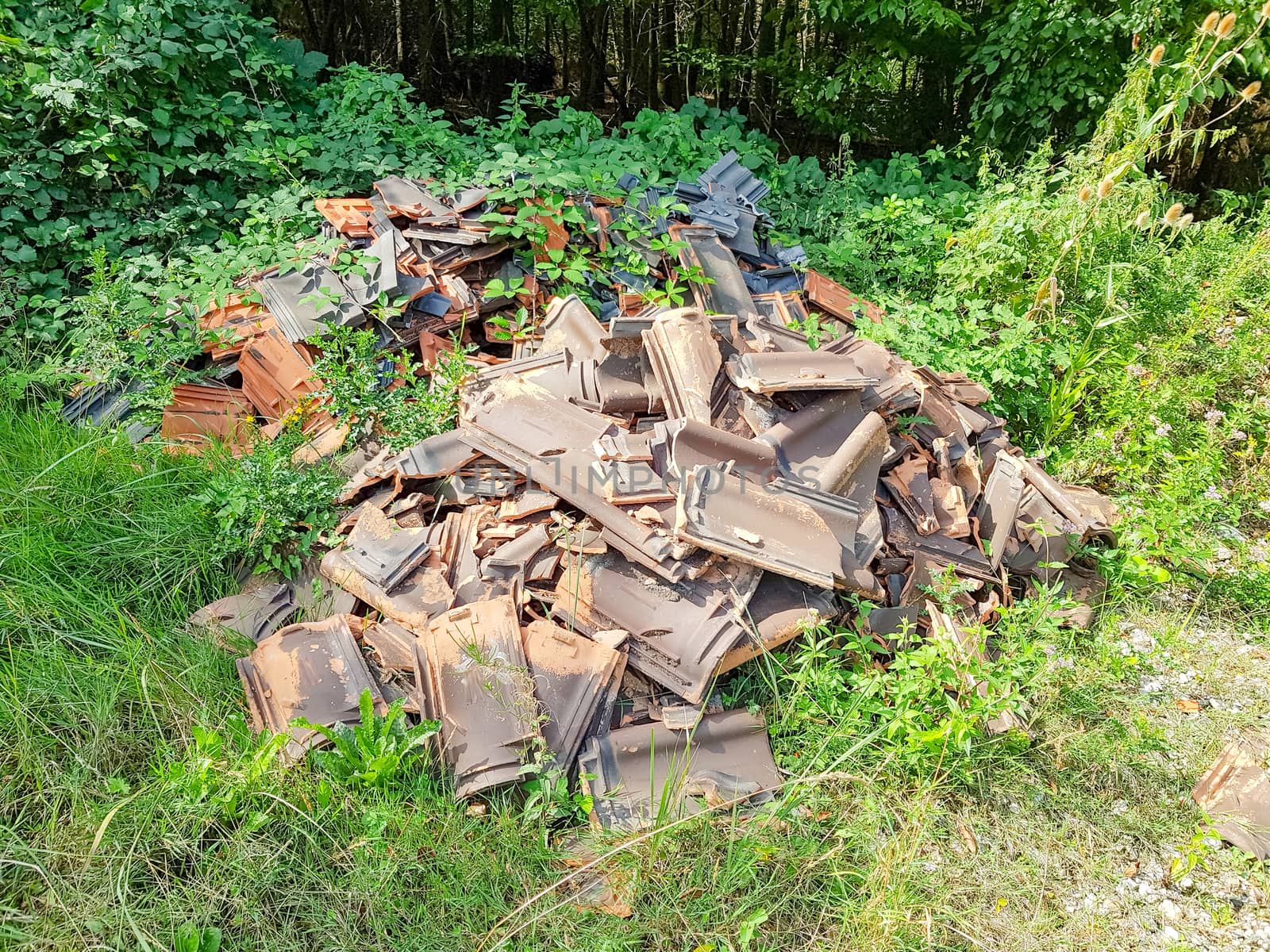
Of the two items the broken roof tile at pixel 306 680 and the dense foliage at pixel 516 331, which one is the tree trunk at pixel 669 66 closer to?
the dense foliage at pixel 516 331

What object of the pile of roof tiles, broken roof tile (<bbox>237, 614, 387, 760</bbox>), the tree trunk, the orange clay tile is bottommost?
broken roof tile (<bbox>237, 614, 387, 760</bbox>)

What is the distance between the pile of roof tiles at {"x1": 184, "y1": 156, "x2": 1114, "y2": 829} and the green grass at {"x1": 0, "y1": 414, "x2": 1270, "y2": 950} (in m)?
0.22

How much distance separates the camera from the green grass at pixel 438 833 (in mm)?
2477

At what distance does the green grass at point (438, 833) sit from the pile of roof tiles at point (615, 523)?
22cm

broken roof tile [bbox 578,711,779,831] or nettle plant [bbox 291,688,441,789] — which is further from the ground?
nettle plant [bbox 291,688,441,789]

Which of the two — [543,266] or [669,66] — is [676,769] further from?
[669,66]

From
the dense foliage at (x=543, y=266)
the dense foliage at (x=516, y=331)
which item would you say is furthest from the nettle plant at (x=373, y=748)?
the dense foliage at (x=543, y=266)

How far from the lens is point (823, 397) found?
3.61 m

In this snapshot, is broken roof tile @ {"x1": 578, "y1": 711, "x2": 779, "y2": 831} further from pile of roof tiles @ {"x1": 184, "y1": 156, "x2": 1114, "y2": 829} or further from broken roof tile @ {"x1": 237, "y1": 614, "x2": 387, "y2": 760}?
broken roof tile @ {"x1": 237, "y1": 614, "x2": 387, "y2": 760}

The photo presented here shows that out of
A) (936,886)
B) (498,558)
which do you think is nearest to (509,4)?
(498,558)

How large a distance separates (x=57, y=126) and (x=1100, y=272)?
6476mm

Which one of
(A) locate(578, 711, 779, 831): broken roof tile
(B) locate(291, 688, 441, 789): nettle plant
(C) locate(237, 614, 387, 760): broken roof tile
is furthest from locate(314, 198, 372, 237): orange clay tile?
(A) locate(578, 711, 779, 831): broken roof tile

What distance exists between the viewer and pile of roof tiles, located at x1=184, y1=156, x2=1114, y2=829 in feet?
9.75

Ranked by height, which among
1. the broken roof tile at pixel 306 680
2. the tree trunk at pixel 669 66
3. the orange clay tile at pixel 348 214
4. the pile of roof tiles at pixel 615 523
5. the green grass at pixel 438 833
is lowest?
the green grass at pixel 438 833
